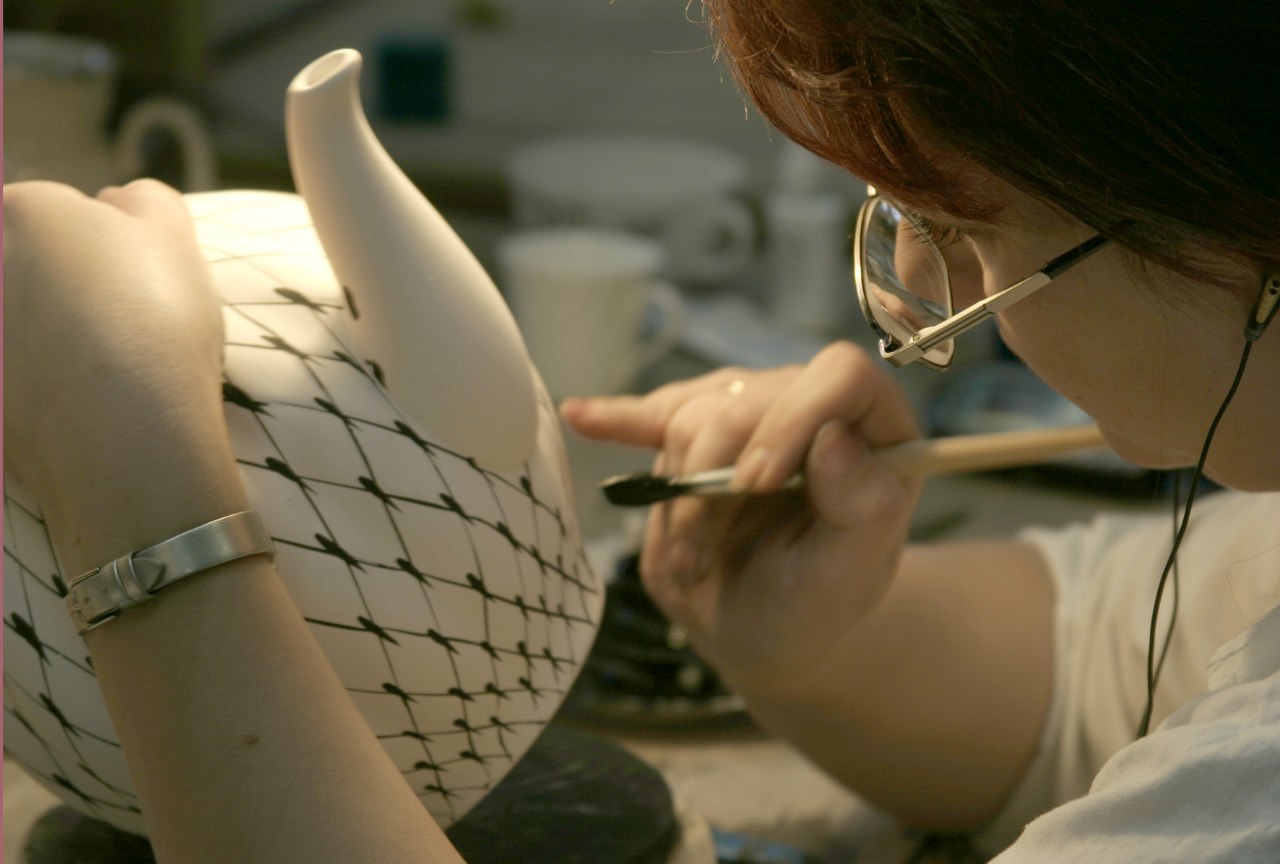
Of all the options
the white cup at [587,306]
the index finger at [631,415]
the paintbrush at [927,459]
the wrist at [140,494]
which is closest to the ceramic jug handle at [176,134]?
the white cup at [587,306]

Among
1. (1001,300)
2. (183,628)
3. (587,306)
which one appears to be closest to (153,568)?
(183,628)

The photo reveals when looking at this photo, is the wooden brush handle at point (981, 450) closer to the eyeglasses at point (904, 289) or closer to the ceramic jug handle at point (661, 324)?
the eyeglasses at point (904, 289)

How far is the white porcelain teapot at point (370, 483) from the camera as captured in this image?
43 cm

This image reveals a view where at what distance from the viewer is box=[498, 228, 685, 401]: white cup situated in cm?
124

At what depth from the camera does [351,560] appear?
0.44 meters

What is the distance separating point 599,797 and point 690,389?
25cm

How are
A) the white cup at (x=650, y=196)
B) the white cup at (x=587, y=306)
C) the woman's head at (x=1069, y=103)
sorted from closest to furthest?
the woman's head at (x=1069, y=103)
the white cup at (x=587, y=306)
the white cup at (x=650, y=196)

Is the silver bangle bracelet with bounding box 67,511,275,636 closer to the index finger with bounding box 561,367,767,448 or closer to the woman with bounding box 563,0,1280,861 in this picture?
the woman with bounding box 563,0,1280,861

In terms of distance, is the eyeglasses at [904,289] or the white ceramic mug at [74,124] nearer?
the eyeglasses at [904,289]

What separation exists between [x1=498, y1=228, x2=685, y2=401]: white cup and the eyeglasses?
2.32 feet

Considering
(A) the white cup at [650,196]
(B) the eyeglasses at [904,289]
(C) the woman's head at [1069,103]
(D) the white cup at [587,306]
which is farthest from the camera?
(A) the white cup at [650,196]

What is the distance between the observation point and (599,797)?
565 mm

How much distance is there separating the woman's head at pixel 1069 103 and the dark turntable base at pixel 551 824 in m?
0.29

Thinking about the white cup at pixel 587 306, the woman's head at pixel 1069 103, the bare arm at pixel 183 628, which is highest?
the woman's head at pixel 1069 103
